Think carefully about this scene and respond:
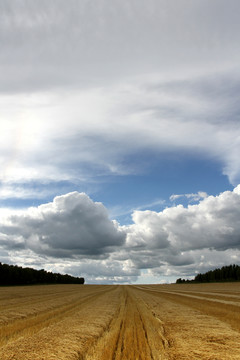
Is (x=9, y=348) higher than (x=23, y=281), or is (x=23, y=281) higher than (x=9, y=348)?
(x=9, y=348)

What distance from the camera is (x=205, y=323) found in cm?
1239

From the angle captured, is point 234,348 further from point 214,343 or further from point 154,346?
point 154,346

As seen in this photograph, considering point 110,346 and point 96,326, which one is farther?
point 96,326

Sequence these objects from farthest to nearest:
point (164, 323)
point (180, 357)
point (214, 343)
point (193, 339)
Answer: point (164, 323), point (193, 339), point (214, 343), point (180, 357)

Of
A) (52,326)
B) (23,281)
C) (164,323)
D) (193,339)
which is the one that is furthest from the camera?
(23,281)

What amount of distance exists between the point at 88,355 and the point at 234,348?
399 centimetres

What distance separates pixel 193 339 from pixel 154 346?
5.23ft

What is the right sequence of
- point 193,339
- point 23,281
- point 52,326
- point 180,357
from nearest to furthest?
point 180,357 < point 193,339 < point 52,326 < point 23,281

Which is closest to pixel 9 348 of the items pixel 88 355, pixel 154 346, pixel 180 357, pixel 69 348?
pixel 69 348

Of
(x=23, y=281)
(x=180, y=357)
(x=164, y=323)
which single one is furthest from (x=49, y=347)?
(x=23, y=281)

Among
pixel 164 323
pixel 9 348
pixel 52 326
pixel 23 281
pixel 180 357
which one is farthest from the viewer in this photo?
pixel 23 281

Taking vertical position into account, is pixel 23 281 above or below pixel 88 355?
below

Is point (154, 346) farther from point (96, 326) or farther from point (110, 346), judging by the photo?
point (96, 326)

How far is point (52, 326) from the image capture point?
1170cm
